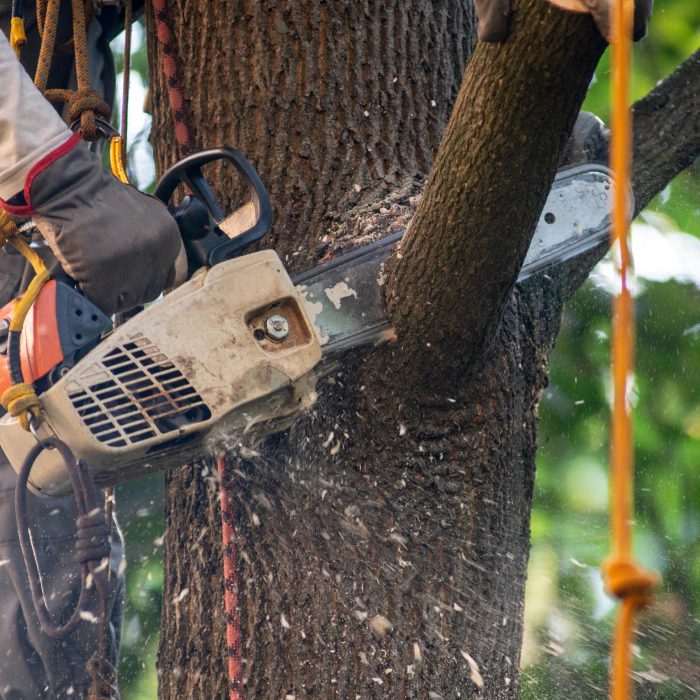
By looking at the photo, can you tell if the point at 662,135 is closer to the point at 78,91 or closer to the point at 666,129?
the point at 666,129

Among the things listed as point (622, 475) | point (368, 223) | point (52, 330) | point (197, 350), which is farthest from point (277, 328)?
point (622, 475)

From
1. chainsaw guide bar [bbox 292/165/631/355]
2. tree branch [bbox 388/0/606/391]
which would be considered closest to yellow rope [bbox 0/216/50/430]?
chainsaw guide bar [bbox 292/165/631/355]

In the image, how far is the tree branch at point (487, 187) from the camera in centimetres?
103

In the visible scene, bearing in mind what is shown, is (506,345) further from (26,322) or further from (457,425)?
(26,322)

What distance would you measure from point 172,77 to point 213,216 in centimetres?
42

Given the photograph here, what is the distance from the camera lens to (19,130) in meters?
1.40

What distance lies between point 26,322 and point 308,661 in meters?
0.83

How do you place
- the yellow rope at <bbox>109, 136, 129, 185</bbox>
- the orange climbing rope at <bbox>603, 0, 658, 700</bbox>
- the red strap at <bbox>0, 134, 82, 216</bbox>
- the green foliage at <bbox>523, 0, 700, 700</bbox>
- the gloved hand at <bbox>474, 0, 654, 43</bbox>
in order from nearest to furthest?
1. the orange climbing rope at <bbox>603, 0, 658, 700</bbox>
2. the gloved hand at <bbox>474, 0, 654, 43</bbox>
3. the red strap at <bbox>0, 134, 82, 216</bbox>
4. the yellow rope at <bbox>109, 136, 129, 185</bbox>
5. the green foliage at <bbox>523, 0, 700, 700</bbox>

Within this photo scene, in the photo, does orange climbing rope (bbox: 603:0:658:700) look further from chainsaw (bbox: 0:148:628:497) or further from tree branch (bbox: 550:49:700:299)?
tree branch (bbox: 550:49:700:299)

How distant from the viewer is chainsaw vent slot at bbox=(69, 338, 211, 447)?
1436 mm

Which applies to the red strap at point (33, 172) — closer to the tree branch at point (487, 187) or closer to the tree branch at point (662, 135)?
the tree branch at point (487, 187)

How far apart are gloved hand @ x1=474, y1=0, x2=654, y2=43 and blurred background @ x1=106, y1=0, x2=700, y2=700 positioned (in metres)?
3.05

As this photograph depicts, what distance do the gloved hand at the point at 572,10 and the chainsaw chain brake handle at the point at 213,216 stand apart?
60cm

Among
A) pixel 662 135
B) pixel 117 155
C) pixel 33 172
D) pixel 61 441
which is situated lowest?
pixel 61 441
